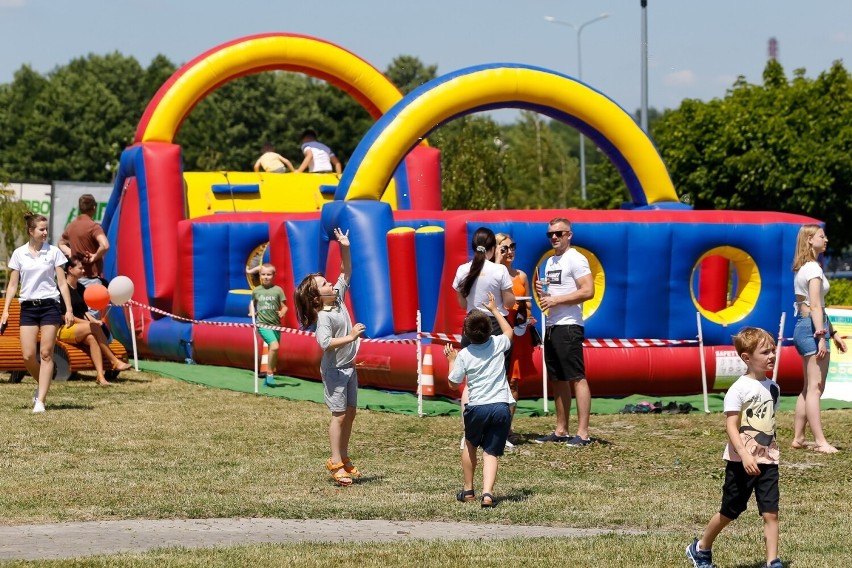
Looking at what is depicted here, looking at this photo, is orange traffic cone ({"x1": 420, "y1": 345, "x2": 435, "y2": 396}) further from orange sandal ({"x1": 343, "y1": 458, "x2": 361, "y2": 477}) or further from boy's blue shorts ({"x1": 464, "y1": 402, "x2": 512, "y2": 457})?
boy's blue shorts ({"x1": 464, "y1": 402, "x2": 512, "y2": 457})

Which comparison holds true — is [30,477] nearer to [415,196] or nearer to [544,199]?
[415,196]

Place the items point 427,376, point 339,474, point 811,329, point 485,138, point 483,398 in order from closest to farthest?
point 483,398
point 339,474
point 811,329
point 427,376
point 485,138

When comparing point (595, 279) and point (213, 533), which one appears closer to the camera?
point (213, 533)

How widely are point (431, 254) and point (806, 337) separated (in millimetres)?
4743

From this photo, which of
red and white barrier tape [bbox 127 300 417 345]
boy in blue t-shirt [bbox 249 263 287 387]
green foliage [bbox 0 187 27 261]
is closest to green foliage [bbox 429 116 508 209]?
green foliage [bbox 0 187 27 261]

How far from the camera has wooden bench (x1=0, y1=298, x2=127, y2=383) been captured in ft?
50.4

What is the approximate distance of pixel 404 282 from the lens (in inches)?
580

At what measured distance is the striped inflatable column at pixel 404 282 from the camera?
1471 centimetres

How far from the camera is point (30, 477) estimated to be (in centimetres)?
952

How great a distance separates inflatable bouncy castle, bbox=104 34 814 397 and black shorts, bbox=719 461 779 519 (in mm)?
6771

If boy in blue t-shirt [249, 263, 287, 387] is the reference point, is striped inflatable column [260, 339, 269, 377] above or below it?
below

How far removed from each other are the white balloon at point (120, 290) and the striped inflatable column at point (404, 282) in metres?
3.65

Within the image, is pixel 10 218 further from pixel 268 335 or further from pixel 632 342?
pixel 632 342

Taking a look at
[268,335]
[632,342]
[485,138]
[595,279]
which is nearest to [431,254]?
[595,279]
